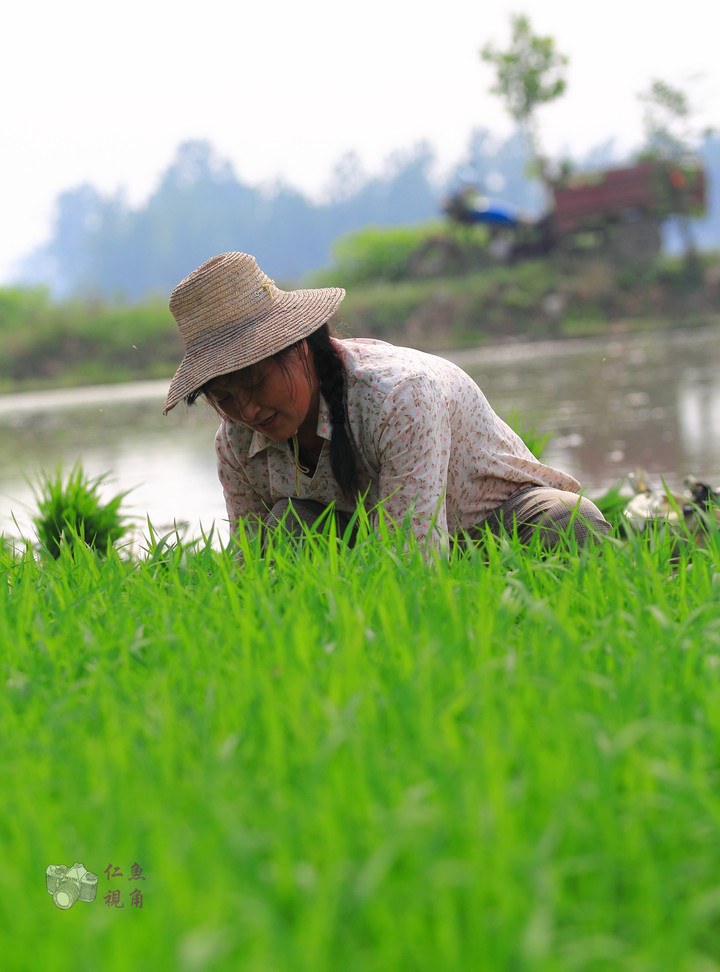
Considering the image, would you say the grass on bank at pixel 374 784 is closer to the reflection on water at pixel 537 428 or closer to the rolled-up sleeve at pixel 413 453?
the rolled-up sleeve at pixel 413 453

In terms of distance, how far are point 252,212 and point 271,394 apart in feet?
342

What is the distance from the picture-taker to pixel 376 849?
1.06 meters

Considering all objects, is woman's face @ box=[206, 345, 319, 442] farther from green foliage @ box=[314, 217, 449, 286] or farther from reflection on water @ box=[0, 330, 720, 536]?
green foliage @ box=[314, 217, 449, 286]

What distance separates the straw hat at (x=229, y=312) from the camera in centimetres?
250

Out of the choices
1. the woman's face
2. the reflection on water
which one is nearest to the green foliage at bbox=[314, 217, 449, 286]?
the reflection on water

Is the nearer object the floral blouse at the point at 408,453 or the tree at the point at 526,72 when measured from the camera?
the floral blouse at the point at 408,453

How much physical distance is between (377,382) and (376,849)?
1.67 m

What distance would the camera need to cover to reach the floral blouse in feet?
8.30

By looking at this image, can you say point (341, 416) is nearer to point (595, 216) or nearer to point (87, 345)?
point (595, 216)

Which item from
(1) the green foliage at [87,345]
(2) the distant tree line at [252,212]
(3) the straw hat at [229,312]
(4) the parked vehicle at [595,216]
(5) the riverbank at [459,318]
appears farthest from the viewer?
(2) the distant tree line at [252,212]

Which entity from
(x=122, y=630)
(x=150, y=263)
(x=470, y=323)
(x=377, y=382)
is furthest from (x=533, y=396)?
(x=150, y=263)

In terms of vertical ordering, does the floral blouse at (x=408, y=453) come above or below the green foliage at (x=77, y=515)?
above

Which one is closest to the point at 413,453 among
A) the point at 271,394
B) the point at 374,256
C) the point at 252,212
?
the point at 271,394

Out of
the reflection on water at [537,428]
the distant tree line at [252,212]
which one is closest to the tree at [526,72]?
the reflection on water at [537,428]
